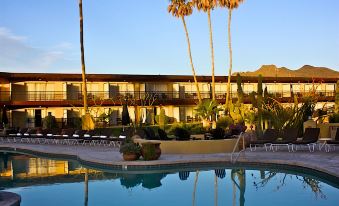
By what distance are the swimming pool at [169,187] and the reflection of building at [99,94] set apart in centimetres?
2400

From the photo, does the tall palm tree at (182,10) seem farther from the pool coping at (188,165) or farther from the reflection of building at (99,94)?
the pool coping at (188,165)

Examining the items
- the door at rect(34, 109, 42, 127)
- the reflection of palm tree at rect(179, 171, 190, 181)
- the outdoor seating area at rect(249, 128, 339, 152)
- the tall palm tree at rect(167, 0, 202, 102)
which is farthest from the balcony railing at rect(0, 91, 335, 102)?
the reflection of palm tree at rect(179, 171, 190, 181)

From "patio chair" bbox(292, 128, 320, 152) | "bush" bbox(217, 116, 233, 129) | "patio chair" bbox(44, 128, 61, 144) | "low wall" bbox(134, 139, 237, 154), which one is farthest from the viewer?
"bush" bbox(217, 116, 233, 129)

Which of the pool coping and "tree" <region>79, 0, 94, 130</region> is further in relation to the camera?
"tree" <region>79, 0, 94, 130</region>

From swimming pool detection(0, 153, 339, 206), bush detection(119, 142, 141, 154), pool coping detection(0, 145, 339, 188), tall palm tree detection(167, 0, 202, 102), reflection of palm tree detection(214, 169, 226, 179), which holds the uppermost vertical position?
tall palm tree detection(167, 0, 202, 102)

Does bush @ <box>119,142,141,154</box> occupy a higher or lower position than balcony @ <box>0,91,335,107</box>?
lower

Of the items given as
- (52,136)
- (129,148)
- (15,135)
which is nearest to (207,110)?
(52,136)

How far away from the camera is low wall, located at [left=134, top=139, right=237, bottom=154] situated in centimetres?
1878

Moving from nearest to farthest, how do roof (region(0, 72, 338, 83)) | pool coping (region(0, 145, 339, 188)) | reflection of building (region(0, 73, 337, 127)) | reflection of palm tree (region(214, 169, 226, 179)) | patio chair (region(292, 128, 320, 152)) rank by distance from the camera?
reflection of palm tree (region(214, 169, 226, 179)), pool coping (region(0, 145, 339, 188)), patio chair (region(292, 128, 320, 152)), roof (region(0, 72, 338, 83)), reflection of building (region(0, 73, 337, 127))

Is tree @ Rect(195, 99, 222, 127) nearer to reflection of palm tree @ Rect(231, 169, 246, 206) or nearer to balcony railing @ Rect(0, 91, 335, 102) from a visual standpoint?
balcony railing @ Rect(0, 91, 335, 102)

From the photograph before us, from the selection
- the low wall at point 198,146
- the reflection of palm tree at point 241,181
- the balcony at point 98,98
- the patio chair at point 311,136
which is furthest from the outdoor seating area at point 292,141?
the balcony at point 98,98

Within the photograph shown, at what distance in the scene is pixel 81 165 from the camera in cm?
1767

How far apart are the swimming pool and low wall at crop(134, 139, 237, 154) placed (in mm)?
2926

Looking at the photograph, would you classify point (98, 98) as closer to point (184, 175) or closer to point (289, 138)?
point (289, 138)
